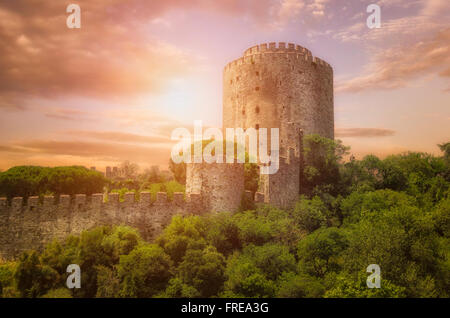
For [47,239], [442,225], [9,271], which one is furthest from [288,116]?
[9,271]

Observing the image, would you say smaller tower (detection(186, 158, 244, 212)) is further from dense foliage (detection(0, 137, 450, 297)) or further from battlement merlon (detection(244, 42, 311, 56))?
battlement merlon (detection(244, 42, 311, 56))

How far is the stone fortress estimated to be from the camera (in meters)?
18.6

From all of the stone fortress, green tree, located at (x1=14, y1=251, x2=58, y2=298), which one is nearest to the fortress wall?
the stone fortress

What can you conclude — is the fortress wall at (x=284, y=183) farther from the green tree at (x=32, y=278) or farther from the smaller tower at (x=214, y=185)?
the green tree at (x=32, y=278)

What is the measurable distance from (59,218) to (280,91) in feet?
67.0

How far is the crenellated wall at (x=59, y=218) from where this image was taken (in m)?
18.5

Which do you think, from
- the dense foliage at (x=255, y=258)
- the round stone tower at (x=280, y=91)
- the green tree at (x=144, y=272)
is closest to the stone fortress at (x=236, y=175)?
the round stone tower at (x=280, y=91)

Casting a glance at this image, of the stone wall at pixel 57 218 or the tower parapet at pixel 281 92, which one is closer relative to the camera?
the stone wall at pixel 57 218

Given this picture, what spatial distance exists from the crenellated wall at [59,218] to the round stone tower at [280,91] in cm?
1504
